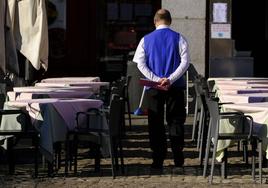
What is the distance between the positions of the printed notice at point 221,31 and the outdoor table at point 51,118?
6.04 meters

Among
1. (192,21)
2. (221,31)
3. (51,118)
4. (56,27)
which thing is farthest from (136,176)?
(56,27)

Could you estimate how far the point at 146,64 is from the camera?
981 centimetres

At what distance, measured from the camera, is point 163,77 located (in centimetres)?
971

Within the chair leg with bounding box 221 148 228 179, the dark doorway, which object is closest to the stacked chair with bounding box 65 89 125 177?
the chair leg with bounding box 221 148 228 179

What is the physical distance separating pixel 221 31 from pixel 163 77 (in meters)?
5.74

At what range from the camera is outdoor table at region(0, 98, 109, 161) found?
9148 millimetres

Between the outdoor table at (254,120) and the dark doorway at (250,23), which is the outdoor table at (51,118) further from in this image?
the dark doorway at (250,23)

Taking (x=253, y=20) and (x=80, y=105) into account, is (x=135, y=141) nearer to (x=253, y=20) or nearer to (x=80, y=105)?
(x=80, y=105)

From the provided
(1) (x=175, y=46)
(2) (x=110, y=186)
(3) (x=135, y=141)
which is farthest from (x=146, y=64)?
(3) (x=135, y=141)

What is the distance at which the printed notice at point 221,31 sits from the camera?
15156 millimetres

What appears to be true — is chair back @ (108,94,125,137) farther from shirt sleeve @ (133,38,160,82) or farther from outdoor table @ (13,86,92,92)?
outdoor table @ (13,86,92,92)

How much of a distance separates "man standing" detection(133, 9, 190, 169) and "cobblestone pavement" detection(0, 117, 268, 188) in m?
0.34

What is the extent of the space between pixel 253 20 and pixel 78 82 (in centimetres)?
880

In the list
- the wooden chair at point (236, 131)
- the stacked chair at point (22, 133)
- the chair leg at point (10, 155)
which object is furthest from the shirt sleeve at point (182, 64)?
the chair leg at point (10, 155)
